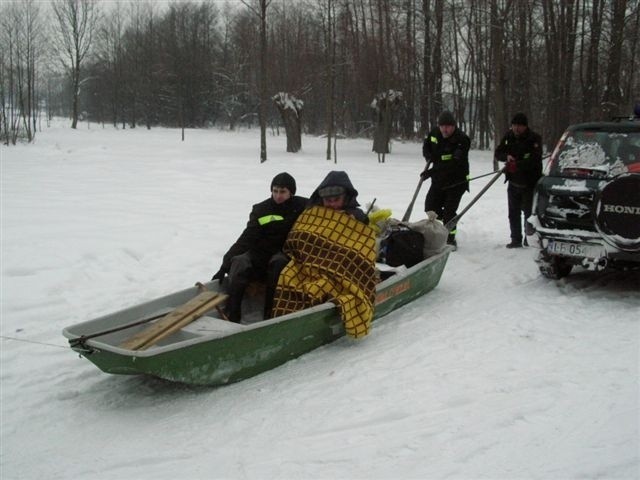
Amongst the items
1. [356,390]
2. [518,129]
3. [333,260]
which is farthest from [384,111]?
[356,390]

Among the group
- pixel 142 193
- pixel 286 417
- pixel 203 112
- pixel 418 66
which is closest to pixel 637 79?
pixel 418 66

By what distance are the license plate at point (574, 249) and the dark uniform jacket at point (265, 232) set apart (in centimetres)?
261

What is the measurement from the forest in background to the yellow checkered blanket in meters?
13.9

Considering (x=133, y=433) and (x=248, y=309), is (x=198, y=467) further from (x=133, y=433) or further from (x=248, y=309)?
(x=248, y=309)

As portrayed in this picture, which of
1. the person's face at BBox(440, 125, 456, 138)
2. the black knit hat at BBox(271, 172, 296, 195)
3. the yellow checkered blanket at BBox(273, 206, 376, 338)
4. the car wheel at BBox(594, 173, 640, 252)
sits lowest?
the yellow checkered blanket at BBox(273, 206, 376, 338)

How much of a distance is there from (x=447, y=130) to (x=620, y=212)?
302 centimetres

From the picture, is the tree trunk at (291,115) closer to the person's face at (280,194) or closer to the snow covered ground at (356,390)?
the snow covered ground at (356,390)

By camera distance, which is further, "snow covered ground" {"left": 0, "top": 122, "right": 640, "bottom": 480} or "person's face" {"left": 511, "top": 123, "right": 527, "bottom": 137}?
"person's face" {"left": 511, "top": 123, "right": 527, "bottom": 137}

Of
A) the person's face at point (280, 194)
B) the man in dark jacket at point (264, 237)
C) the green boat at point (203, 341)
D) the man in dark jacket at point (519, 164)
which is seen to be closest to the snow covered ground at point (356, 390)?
the green boat at point (203, 341)

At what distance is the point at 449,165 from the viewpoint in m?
8.08

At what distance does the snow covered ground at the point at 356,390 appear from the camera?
325 centimetres

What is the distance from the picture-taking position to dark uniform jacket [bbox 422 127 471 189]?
26.4 feet

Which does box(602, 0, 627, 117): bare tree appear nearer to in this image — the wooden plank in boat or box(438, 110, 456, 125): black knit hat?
box(438, 110, 456, 125): black knit hat

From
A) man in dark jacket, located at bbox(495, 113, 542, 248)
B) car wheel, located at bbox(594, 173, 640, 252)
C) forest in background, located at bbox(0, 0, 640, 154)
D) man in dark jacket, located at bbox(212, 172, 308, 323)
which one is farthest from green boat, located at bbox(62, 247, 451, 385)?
forest in background, located at bbox(0, 0, 640, 154)
